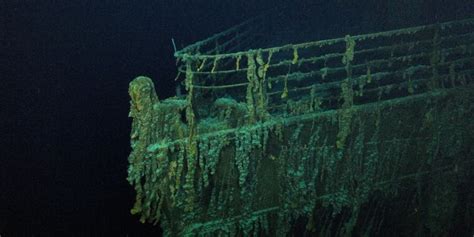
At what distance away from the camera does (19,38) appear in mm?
16516

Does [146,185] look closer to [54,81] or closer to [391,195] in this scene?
[391,195]

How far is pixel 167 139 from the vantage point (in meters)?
3.83

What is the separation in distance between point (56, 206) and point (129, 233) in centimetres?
278

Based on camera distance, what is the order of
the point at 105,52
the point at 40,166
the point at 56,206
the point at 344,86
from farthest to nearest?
the point at 105,52 → the point at 40,166 → the point at 56,206 → the point at 344,86

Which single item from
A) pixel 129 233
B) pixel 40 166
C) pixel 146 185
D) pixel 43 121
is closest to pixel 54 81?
pixel 43 121

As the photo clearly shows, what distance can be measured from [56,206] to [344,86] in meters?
10.2

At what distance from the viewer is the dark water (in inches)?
400

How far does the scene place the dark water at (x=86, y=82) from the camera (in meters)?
10.2

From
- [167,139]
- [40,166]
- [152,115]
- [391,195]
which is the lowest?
[40,166]

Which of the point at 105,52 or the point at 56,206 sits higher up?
the point at 105,52

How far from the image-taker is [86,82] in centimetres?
1703

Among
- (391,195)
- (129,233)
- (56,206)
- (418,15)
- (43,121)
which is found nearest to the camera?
(391,195)

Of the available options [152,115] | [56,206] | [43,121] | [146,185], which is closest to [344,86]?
[152,115]

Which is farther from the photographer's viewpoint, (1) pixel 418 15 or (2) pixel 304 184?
(1) pixel 418 15
